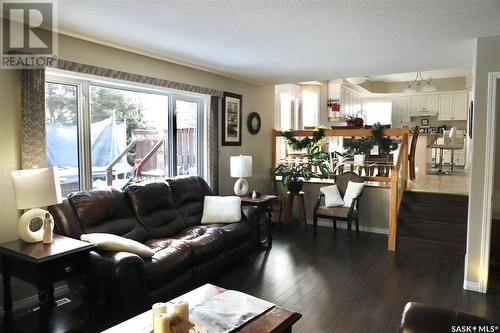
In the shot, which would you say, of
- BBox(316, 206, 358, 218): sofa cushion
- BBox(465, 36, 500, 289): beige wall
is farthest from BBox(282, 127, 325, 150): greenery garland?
BBox(465, 36, 500, 289): beige wall

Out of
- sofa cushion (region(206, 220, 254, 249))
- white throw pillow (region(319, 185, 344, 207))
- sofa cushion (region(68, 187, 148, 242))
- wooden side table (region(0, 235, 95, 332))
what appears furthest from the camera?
white throw pillow (region(319, 185, 344, 207))

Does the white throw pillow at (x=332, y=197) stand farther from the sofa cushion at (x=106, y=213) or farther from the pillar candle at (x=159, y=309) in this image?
the pillar candle at (x=159, y=309)

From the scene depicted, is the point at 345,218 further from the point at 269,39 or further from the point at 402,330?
the point at 402,330

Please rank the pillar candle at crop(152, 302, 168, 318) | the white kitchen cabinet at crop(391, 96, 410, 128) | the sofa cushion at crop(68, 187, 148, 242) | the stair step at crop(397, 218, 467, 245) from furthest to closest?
the white kitchen cabinet at crop(391, 96, 410, 128) < the stair step at crop(397, 218, 467, 245) < the sofa cushion at crop(68, 187, 148, 242) < the pillar candle at crop(152, 302, 168, 318)

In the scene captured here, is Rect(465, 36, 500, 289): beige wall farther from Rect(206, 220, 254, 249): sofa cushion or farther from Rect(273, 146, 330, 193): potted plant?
Rect(273, 146, 330, 193): potted plant

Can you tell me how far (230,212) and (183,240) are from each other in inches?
35.5

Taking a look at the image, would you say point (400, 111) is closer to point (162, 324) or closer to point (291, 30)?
point (291, 30)

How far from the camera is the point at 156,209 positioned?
3777 mm

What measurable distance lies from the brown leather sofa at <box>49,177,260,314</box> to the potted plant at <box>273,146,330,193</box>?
160cm

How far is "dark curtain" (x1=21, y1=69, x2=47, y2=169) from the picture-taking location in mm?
2932

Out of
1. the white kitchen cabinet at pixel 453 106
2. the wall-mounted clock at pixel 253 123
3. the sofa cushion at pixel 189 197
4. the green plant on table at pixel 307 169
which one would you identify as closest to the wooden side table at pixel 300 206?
the green plant on table at pixel 307 169

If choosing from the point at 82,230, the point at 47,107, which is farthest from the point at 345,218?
the point at 47,107

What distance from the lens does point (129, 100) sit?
4.16 m

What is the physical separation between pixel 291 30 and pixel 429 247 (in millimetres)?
3541
